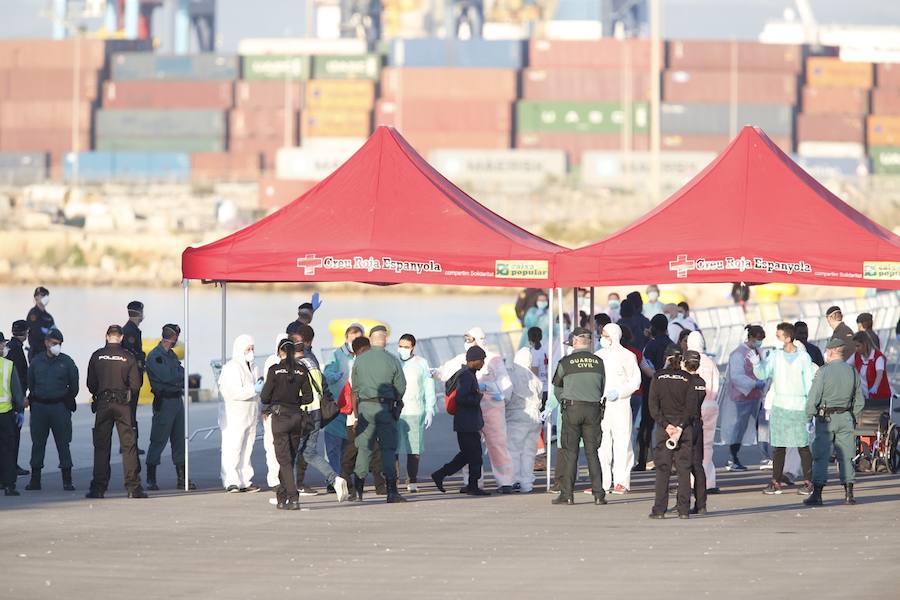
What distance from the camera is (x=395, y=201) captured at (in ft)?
50.1

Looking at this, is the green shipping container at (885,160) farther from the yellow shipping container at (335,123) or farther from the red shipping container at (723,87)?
the yellow shipping container at (335,123)

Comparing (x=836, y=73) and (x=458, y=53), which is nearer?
(x=836, y=73)

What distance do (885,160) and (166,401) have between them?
100113 mm

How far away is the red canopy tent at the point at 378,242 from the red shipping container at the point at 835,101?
97691 millimetres

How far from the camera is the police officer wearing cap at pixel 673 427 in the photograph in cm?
1280

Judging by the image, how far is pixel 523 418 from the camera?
Answer: 14.7 metres

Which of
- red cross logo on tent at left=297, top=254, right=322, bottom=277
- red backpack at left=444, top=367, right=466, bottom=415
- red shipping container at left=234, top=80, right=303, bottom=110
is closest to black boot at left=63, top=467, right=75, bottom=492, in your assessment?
red cross logo on tent at left=297, top=254, right=322, bottom=277

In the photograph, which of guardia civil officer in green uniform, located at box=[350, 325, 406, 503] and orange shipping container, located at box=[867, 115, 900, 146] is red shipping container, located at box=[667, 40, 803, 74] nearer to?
orange shipping container, located at box=[867, 115, 900, 146]

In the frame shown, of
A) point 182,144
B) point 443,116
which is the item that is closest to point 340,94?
point 443,116

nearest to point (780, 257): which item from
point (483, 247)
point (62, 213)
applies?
point (483, 247)

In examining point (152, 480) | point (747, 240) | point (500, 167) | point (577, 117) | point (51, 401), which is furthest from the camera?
point (577, 117)

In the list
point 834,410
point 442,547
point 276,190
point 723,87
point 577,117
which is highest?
point 723,87

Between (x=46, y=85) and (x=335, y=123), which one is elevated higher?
(x=46, y=85)

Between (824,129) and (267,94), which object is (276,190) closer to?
(267,94)
